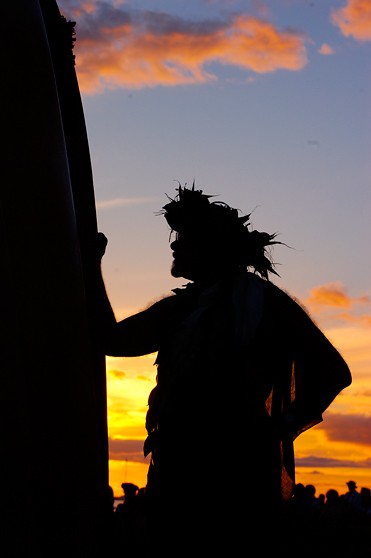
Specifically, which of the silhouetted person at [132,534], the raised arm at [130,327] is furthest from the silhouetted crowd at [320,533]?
the raised arm at [130,327]

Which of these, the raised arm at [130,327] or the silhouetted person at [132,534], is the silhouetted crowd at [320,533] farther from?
→ the raised arm at [130,327]

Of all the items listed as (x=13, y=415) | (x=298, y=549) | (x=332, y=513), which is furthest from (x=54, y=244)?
(x=332, y=513)

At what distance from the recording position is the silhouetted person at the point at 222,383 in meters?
3.08

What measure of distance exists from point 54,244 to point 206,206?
2.85 ft

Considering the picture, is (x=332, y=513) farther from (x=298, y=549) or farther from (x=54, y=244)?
(x=54, y=244)

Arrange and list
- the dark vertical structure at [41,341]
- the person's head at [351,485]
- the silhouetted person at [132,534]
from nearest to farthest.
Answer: the dark vertical structure at [41,341] < the silhouetted person at [132,534] < the person's head at [351,485]

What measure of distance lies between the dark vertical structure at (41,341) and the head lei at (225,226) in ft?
1.91

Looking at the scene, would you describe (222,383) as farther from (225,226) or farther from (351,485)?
(351,485)

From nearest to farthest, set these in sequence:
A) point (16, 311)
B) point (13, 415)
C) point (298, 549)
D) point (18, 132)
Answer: point (13, 415) → point (16, 311) → point (18, 132) → point (298, 549)

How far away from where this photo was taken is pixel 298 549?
9742 mm

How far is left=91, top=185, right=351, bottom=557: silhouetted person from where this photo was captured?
3.08 meters

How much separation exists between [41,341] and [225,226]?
1065 millimetres

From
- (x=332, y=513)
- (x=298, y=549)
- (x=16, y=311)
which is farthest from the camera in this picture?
(x=332, y=513)

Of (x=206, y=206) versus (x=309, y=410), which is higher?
(x=206, y=206)
